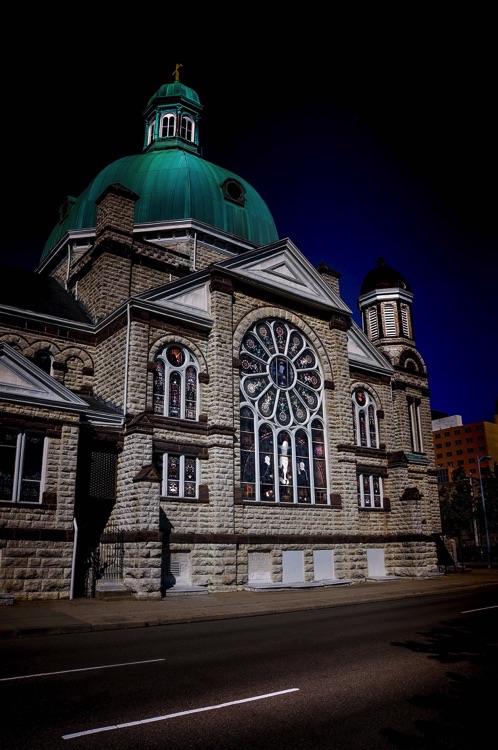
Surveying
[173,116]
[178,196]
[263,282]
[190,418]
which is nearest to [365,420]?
[263,282]

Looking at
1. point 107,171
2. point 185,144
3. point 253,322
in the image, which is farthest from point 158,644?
point 185,144

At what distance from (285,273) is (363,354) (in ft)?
22.4

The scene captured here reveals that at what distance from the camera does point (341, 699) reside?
627cm

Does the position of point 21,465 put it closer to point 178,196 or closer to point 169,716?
point 169,716

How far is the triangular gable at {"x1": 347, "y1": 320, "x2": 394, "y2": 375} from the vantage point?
30.3m

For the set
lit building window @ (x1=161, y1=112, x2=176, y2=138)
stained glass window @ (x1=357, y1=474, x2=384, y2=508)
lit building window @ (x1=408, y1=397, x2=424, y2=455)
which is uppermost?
lit building window @ (x1=161, y1=112, x2=176, y2=138)

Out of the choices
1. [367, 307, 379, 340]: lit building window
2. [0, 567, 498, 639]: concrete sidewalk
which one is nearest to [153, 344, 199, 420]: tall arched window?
[0, 567, 498, 639]: concrete sidewalk

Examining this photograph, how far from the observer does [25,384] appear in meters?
18.6

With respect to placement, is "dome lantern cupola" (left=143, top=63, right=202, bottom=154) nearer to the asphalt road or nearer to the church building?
the church building

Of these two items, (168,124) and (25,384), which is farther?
(168,124)

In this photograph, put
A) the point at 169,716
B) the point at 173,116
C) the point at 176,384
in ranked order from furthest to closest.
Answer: the point at 173,116
the point at 176,384
the point at 169,716

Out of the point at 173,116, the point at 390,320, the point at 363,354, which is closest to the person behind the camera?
the point at 363,354

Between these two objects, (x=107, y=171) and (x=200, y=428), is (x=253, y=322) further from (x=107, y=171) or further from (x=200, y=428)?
(x=107, y=171)

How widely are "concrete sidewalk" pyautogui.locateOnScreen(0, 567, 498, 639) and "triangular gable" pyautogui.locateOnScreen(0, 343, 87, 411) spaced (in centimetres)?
602
